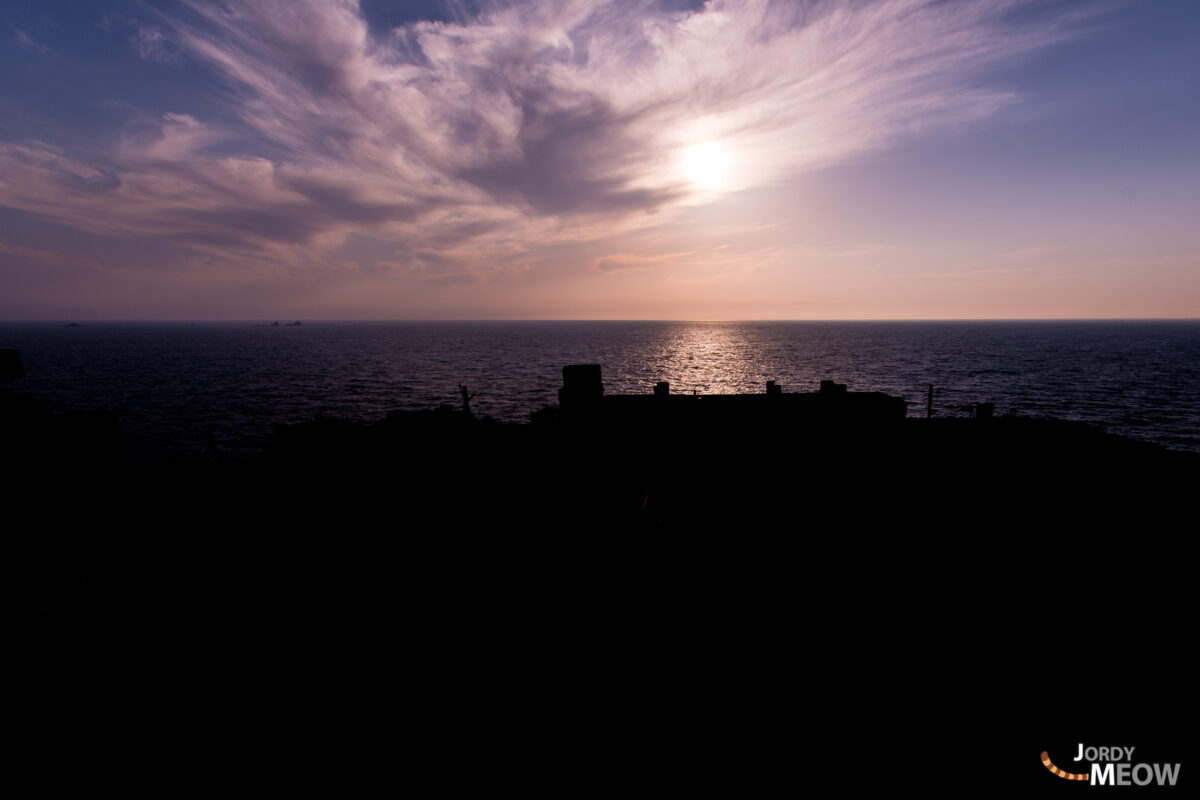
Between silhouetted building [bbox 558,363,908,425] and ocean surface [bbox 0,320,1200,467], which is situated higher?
silhouetted building [bbox 558,363,908,425]

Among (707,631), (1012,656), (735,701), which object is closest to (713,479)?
(707,631)

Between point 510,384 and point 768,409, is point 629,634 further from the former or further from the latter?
point 510,384

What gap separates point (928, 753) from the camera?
22.6 feet

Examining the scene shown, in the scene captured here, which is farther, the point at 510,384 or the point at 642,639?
the point at 510,384

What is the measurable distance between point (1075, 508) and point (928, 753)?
586cm

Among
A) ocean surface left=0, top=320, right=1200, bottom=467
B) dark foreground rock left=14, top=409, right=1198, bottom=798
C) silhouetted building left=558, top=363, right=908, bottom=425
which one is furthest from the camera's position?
ocean surface left=0, top=320, right=1200, bottom=467

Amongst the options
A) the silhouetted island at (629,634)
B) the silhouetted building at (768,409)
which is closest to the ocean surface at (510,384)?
the silhouetted building at (768,409)

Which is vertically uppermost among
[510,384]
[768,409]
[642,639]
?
[768,409]

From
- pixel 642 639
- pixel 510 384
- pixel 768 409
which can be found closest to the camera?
pixel 642 639

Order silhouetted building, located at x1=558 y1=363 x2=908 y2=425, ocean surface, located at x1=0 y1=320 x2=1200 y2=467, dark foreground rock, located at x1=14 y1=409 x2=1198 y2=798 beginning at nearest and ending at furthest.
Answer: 1. dark foreground rock, located at x1=14 y1=409 x2=1198 y2=798
2. silhouetted building, located at x1=558 y1=363 x2=908 y2=425
3. ocean surface, located at x1=0 y1=320 x2=1200 y2=467

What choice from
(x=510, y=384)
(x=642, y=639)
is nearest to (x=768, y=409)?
(x=642, y=639)

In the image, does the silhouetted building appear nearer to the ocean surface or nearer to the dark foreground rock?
the dark foreground rock

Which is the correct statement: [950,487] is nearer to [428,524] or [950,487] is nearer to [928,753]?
[928,753]

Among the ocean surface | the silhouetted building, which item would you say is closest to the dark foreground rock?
the silhouetted building
